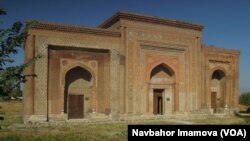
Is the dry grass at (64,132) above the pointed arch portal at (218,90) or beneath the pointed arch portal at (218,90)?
beneath

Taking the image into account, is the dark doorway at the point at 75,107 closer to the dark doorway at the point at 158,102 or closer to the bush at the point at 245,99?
the dark doorway at the point at 158,102

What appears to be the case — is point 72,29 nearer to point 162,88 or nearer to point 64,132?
point 64,132

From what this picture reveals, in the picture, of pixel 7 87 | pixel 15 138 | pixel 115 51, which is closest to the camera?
pixel 7 87

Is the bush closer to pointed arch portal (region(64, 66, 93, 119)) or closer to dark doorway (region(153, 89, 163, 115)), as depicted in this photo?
dark doorway (region(153, 89, 163, 115))

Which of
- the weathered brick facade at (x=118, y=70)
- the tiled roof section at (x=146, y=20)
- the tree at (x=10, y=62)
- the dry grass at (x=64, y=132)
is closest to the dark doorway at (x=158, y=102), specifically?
the weathered brick facade at (x=118, y=70)

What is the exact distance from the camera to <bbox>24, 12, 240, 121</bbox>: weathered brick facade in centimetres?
1539

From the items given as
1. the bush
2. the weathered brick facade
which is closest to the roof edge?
the weathered brick facade

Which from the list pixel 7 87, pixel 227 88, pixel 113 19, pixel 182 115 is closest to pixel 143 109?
pixel 182 115

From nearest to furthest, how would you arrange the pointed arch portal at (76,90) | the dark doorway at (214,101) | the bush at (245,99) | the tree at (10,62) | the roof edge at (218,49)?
the tree at (10,62), the pointed arch portal at (76,90), the roof edge at (218,49), the dark doorway at (214,101), the bush at (245,99)

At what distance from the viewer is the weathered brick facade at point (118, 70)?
50.5 ft

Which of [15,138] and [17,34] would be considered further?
[15,138]

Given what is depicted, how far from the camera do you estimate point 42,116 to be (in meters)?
15.1

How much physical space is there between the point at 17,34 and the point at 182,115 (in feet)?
53.2

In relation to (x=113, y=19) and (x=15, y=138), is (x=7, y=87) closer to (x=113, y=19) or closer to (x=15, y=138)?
(x=15, y=138)
